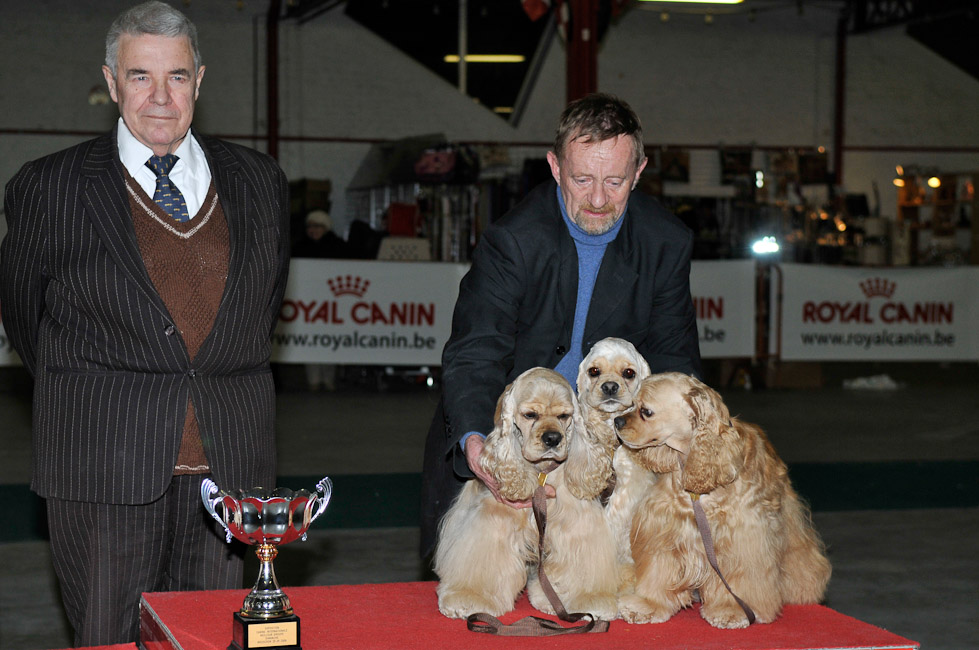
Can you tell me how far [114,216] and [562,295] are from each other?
871mm

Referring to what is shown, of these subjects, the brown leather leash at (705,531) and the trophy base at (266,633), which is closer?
the trophy base at (266,633)

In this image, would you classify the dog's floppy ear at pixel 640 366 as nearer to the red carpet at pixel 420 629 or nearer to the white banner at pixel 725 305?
the red carpet at pixel 420 629

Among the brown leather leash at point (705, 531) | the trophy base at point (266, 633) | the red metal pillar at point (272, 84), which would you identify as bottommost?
the trophy base at point (266, 633)

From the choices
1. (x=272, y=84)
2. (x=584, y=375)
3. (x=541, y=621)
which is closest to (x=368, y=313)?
(x=584, y=375)

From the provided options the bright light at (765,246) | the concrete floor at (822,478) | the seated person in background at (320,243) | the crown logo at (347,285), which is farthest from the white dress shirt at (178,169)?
the bright light at (765,246)

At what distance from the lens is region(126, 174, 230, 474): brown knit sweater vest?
84.1 inches

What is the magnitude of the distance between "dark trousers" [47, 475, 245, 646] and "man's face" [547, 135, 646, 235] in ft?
3.06

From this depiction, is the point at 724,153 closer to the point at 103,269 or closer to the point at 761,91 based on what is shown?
the point at 761,91

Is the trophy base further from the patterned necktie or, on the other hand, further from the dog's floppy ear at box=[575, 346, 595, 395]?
the patterned necktie

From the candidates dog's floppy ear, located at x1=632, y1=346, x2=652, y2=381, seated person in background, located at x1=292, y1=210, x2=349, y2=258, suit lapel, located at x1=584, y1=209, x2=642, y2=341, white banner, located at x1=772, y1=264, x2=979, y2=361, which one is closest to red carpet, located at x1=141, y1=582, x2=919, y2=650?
dog's floppy ear, located at x1=632, y1=346, x2=652, y2=381

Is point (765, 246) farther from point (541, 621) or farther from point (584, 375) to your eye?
point (541, 621)

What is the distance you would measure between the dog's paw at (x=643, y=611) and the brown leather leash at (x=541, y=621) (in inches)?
2.5

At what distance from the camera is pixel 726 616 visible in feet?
6.50

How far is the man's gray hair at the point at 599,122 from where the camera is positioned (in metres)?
1.98
